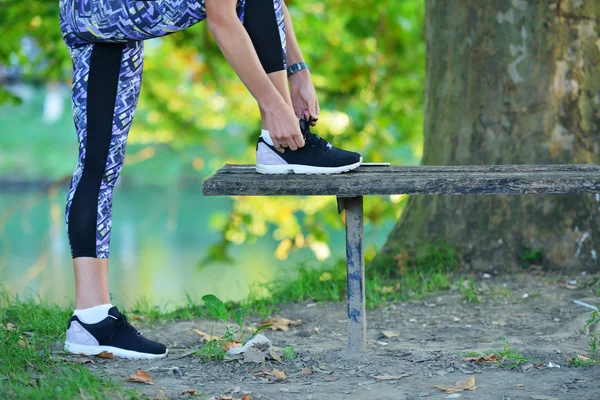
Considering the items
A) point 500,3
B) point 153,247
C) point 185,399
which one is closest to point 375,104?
point 500,3

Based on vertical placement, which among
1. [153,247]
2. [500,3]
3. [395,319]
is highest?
[500,3]

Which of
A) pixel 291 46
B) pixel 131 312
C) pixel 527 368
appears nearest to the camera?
pixel 527 368

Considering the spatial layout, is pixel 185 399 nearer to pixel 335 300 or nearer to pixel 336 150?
pixel 336 150

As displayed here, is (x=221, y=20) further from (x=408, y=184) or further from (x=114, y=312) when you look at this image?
(x=114, y=312)

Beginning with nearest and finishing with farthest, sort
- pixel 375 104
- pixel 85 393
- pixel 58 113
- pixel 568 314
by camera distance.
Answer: pixel 85 393 < pixel 568 314 < pixel 375 104 < pixel 58 113

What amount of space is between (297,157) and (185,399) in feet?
3.22

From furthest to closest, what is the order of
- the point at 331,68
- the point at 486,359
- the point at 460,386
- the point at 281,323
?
the point at 331,68
the point at 281,323
the point at 486,359
the point at 460,386

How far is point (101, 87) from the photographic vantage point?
295cm

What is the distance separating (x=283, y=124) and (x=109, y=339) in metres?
1.08

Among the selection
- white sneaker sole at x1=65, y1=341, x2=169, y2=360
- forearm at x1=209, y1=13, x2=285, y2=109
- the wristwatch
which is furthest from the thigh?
white sneaker sole at x1=65, y1=341, x2=169, y2=360

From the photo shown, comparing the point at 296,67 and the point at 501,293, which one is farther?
the point at 501,293

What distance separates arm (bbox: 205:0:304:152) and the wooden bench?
0.56ft

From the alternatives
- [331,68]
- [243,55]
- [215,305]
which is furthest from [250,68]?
[331,68]

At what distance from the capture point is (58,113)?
3262 centimetres
